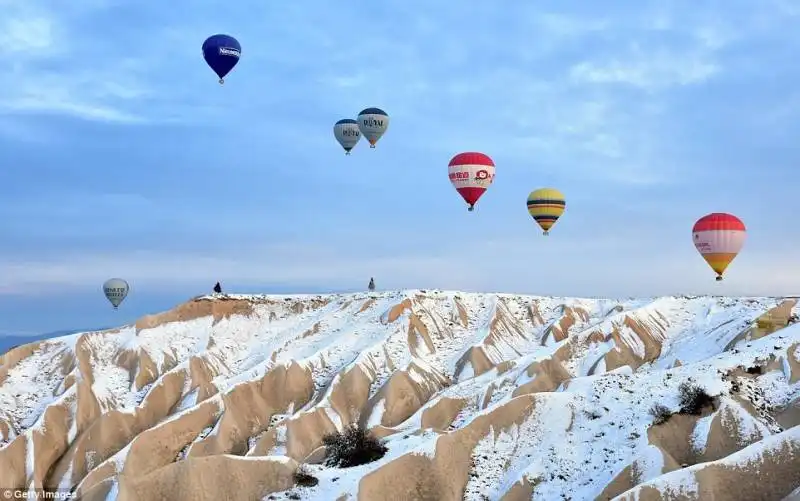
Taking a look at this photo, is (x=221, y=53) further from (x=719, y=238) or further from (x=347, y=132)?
(x=719, y=238)

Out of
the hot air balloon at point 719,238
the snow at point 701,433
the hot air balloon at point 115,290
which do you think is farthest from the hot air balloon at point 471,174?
the hot air balloon at point 115,290

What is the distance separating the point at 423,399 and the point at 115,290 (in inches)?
1576

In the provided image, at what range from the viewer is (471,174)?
6444cm

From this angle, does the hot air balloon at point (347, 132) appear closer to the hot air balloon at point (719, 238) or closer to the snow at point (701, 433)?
the hot air balloon at point (719, 238)

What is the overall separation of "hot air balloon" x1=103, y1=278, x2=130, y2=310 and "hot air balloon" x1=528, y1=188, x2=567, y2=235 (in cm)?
4569

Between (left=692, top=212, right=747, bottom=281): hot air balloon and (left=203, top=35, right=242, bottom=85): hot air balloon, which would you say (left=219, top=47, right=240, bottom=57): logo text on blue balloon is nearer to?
(left=203, top=35, right=242, bottom=85): hot air balloon

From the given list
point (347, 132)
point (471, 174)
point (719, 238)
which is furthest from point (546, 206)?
point (347, 132)

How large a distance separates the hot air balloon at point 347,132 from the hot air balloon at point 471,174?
1535 cm

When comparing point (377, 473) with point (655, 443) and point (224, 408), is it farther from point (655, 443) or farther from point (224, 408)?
point (224, 408)

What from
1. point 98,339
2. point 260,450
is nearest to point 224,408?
point 260,450

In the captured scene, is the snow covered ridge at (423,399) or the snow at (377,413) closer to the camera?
the snow covered ridge at (423,399)

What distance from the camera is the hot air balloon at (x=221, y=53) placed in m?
64.9

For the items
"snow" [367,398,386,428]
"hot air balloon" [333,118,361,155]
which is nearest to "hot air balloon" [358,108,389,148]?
"hot air balloon" [333,118,361,155]

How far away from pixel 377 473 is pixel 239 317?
4193 centimetres
